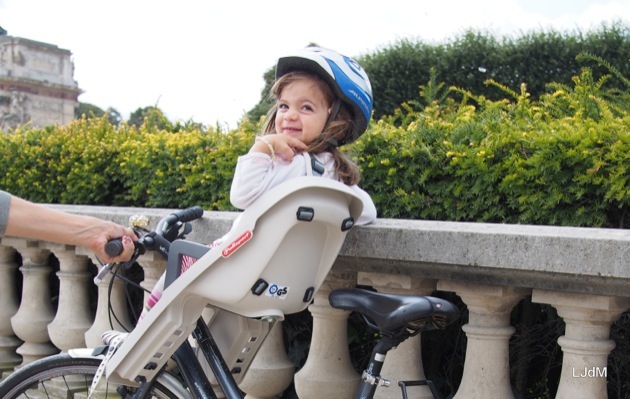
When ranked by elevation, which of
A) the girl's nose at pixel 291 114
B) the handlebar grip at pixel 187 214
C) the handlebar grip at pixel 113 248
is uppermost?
the girl's nose at pixel 291 114

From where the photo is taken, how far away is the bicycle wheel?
8.78 feet

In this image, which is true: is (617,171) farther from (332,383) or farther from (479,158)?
(332,383)

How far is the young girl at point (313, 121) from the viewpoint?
246 cm

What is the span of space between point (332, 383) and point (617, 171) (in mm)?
1327

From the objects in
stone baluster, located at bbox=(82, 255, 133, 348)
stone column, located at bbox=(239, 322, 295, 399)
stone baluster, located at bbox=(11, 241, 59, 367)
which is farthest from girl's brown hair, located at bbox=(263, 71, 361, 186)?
stone baluster, located at bbox=(11, 241, 59, 367)

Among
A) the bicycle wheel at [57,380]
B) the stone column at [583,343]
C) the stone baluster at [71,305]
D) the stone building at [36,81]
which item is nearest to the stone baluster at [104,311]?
the stone baluster at [71,305]

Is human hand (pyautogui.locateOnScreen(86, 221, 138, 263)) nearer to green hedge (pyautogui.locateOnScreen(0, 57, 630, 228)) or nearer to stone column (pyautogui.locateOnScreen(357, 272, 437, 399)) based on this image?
stone column (pyautogui.locateOnScreen(357, 272, 437, 399))

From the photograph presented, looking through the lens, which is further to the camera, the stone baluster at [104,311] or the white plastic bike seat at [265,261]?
the stone baluster at [104,311]

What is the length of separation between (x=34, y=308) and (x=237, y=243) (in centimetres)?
222

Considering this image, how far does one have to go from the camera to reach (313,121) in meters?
2.62

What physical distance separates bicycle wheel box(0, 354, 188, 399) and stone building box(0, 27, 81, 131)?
32.2 metres

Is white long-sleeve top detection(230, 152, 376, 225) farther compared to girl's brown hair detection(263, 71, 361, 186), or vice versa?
girl's brown hair detection(263, 71, 361, 186)

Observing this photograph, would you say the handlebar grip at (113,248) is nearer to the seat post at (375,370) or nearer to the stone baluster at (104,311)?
the seat post at (375,370)

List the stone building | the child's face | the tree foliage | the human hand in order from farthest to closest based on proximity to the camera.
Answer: the stone building
the tree foliage
the child's face
the human hand
